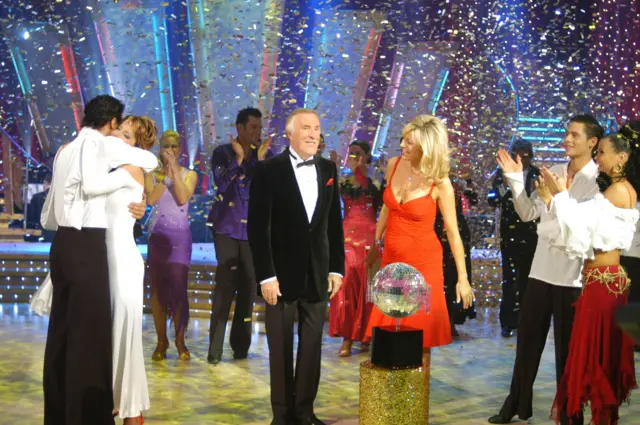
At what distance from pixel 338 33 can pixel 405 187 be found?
24.7 feet

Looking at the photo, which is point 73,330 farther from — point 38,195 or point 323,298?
point 38,195

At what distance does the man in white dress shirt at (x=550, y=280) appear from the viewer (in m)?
4.70

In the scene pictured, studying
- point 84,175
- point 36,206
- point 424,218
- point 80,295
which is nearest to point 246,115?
point 424,218

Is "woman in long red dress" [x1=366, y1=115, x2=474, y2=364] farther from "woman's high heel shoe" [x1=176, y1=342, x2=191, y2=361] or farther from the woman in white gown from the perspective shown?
"woman's high heel shoe" [x1=176, y1=342, x2=191, y2=361]

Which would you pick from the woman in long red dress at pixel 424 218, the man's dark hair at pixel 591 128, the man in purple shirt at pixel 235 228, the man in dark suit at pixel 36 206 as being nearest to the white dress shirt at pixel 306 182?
the woman in long red dress at pixel 424 218

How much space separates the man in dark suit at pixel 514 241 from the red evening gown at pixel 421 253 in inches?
110

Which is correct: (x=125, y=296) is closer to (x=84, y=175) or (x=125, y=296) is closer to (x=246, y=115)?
(x=84, y=175)

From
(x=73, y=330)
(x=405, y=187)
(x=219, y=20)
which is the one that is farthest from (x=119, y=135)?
(x=219, y=20)

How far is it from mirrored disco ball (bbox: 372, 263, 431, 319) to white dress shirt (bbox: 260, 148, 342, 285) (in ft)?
1.90

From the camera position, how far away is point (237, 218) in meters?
6.69

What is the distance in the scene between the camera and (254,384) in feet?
19.4

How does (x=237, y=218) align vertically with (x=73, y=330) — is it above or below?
above

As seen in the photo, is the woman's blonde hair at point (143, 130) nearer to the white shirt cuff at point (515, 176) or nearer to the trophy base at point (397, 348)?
the trophy base at point (397, 348)

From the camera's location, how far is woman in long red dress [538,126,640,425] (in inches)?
168
